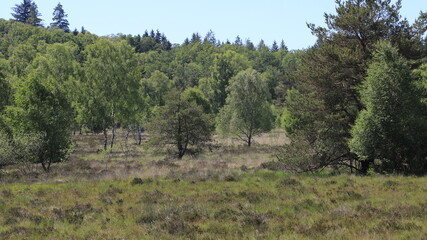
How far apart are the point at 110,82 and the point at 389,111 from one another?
1465 inches

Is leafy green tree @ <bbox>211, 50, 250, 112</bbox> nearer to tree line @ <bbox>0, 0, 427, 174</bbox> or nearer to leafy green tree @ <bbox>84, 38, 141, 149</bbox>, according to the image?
leafy green tree @ <bbox>84, 38, 141, 149</bbox>

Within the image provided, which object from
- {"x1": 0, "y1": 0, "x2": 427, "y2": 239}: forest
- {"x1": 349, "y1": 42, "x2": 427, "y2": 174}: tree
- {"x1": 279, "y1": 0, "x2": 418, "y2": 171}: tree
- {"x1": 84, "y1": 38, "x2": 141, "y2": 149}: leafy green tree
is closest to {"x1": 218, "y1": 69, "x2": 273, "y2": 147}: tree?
{"x1": 84, "y1": 38, "x2": 141, "y2": 149}: leafy green tree

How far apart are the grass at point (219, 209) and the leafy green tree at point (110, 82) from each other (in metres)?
27.9

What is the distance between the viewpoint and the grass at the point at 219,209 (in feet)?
31.5

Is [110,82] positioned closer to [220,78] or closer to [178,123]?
[178,123]

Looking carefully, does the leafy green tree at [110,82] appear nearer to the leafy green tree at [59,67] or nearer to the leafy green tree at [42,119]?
the leafy green tree at [59,67]

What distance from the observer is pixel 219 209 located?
41.1 ft

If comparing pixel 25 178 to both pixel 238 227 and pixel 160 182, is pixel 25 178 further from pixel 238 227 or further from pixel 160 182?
pixel 238 227

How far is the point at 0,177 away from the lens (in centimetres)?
2355

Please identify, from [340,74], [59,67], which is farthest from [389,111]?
[59,67]

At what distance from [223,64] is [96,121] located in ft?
139

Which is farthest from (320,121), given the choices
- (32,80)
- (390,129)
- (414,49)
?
(32,80)

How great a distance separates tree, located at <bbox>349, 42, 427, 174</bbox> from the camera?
18422mm

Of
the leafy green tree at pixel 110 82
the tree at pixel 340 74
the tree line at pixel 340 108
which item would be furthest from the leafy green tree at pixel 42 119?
the leafy green tree at pixel 110 82
